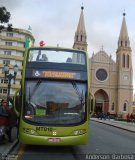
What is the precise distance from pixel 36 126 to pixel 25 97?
1.12m

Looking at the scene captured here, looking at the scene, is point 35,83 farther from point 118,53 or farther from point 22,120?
point 118,53

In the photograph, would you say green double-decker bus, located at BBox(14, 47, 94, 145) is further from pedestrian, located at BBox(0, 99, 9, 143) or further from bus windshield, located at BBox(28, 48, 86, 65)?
pedestrian, located at BBox(0, 99, 9, 143)

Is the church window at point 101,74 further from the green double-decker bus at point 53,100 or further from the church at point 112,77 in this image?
the green double-decker bus at point 53,100

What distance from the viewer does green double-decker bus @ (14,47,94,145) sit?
13125 mm

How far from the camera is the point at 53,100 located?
13.6m

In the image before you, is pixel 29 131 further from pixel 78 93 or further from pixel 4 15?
pixel 4 15

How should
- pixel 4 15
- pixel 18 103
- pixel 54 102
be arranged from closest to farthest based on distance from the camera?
pixel 54 102, pixel 18 103, pixel 4 15

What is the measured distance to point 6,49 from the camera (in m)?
87.8

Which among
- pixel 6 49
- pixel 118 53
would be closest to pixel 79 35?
pixel 118 53

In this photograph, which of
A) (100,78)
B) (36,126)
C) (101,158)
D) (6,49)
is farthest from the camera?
(100,78)

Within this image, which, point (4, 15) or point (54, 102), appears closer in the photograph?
point (54, 102)

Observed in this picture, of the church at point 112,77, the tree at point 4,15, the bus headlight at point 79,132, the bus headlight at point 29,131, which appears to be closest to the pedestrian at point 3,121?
the bus headlight at point 29,131

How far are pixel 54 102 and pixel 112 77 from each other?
96.7 m

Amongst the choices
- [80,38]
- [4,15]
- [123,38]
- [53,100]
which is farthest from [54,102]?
[123,38]
